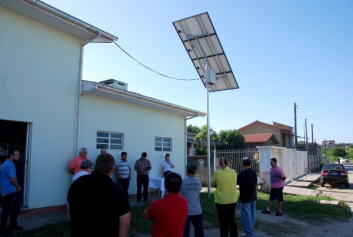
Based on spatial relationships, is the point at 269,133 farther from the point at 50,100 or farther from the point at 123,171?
the point at 50,100

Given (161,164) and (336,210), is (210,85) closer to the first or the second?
(161,164)

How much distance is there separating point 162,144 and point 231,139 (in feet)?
52.4

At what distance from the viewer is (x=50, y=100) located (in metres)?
7.57

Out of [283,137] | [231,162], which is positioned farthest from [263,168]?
[283,137]

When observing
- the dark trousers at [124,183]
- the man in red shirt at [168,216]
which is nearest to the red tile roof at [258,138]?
the dark trousers at [124,183]

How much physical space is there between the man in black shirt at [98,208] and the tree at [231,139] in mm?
24531

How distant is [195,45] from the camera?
11141 millimetres

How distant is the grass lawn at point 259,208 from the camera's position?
19.2 ft

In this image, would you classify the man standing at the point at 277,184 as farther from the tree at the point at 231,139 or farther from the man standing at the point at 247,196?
the tree at the point at 231,139

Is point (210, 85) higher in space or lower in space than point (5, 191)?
higher

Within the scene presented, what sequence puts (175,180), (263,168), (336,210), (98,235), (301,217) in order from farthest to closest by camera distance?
1. (263,168)
2. (336,210)
3. (301,217)
4. (175,180)
5. (98,235)

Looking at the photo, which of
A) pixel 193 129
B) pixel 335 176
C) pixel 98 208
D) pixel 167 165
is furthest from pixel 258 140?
pixel 98 208


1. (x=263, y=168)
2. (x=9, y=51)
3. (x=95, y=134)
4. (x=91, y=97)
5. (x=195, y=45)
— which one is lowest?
(x=263, y=168)

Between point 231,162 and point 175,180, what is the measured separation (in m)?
13.0
